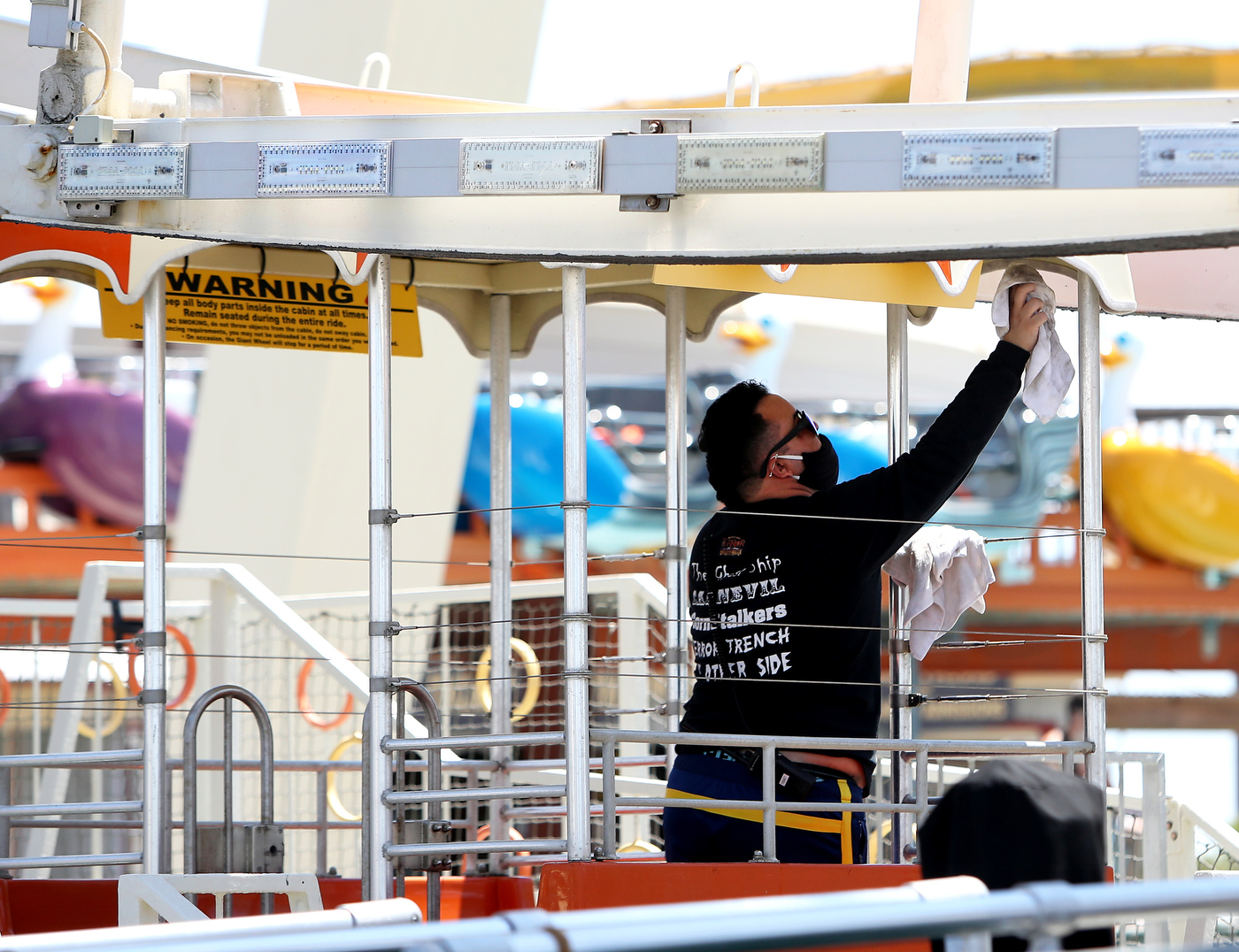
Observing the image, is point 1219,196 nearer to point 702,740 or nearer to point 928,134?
point 928,134

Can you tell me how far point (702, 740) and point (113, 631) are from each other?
15.4 feet

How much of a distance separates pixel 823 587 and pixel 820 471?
46 cm

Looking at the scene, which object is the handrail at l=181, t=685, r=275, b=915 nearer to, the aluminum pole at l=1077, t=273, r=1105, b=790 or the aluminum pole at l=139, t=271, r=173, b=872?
the aluminum pole at l=139, t=271, r=173, b=872

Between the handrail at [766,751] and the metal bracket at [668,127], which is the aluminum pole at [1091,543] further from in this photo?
the metal bracket at [668,127]

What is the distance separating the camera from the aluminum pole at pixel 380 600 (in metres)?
4.43

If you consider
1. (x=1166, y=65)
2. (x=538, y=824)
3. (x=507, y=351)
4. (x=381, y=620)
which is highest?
(x=1166, y=65)

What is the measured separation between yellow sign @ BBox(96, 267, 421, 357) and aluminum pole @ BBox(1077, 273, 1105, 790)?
2685 millimetres

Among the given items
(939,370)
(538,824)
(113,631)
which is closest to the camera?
(113,631)

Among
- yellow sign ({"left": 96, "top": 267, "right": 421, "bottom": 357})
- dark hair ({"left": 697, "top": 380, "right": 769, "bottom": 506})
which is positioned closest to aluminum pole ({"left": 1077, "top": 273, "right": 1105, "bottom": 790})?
dark hair ({"left": 697, "top": 380, "right": 769, "bottom": 506})

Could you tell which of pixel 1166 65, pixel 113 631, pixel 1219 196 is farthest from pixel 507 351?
pixel 1166 65

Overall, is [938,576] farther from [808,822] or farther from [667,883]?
[667,883]

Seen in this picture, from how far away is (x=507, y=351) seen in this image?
653cm

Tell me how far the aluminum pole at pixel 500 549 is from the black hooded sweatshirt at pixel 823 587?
5.96 ft

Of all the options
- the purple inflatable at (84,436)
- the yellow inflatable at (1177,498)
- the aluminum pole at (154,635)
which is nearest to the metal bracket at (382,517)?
the aluminum pole at (154,635)
